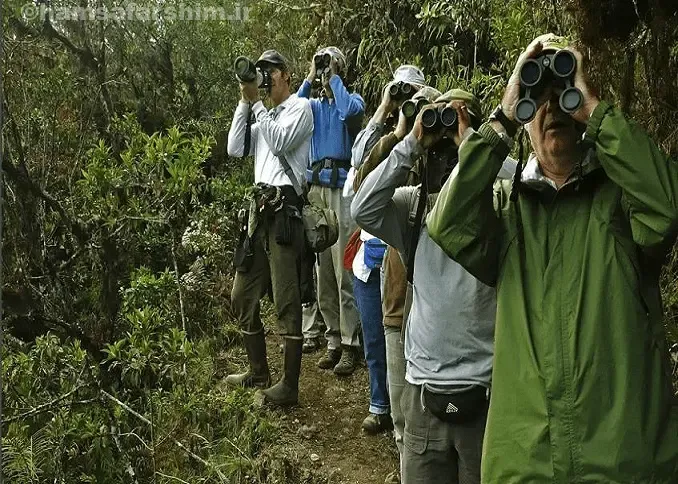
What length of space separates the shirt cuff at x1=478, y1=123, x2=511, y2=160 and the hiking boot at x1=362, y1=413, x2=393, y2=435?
9.52 feet

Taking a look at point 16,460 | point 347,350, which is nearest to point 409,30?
point 347,350

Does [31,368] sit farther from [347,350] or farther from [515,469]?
[515,469]

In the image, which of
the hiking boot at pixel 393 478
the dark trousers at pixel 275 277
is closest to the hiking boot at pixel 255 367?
the dark trousers at pixel 275 277

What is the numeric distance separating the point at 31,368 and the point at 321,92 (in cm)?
286

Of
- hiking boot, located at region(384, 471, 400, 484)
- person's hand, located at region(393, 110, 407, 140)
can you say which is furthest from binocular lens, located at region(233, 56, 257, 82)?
hiking boot, located at region(384, 471, 400, 484)

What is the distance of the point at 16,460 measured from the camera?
4.46 meters

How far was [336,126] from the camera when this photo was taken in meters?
5.84

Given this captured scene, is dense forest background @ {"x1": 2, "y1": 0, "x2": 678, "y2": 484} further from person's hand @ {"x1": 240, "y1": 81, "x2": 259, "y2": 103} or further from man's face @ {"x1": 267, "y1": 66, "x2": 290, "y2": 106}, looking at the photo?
man's face @ {"x1": 267, "y1": 66, "x2": 290, "y2": 106}

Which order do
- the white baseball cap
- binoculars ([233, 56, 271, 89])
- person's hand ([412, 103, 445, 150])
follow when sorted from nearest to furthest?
person's hand ([412, 103, 445, 150]) → the white baseball cap → binoculars ([233, 56, 271, 89])

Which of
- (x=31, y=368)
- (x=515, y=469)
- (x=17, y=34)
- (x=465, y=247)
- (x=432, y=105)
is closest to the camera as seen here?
(x=515, y=469)

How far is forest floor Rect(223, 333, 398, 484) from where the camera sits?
→ 14.8 ft

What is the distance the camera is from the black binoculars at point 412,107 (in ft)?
10.0

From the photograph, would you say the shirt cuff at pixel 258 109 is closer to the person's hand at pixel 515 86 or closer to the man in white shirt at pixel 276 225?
the man in white shirt at pixel 276 225

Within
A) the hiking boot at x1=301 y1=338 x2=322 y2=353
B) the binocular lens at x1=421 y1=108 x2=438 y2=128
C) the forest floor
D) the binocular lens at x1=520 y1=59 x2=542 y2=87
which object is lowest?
the forest floor
